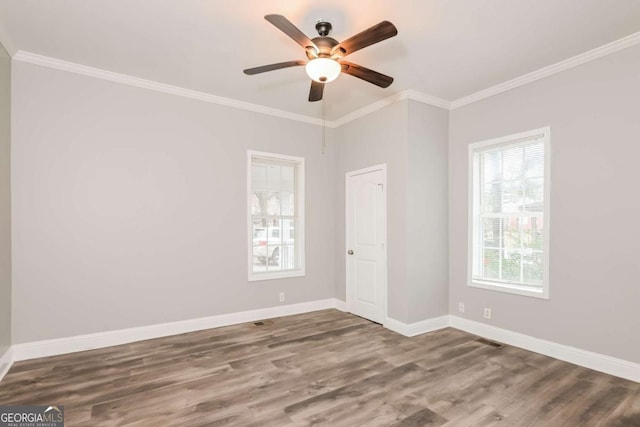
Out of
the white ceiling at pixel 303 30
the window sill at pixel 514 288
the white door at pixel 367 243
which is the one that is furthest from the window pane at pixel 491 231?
the white ceiling at pixel 303 30

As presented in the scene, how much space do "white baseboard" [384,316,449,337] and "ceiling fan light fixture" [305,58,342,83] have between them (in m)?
2.95

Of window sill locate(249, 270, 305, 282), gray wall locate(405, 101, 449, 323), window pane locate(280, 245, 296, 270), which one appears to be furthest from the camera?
window pane locate(280, 245, 296, 270)

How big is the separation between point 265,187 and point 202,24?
2367mm

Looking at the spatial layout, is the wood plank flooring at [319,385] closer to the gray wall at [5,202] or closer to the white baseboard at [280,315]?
the white baseboard at [280,315]

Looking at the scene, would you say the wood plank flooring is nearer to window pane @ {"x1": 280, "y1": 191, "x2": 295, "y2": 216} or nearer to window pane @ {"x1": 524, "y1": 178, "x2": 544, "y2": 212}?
window pane @ {"x1": 524, "y1": 178, "x2": 544, "y2": 212}

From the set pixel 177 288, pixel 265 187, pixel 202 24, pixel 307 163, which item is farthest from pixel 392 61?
pixel 177 288

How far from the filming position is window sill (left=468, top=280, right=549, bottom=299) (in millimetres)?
3366

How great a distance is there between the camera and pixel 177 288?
3.92 metres

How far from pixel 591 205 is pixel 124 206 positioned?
15.7ft

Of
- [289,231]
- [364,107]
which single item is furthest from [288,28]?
[289,231]

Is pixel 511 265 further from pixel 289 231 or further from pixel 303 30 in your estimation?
pixel 303 30

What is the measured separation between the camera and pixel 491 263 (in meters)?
3.97

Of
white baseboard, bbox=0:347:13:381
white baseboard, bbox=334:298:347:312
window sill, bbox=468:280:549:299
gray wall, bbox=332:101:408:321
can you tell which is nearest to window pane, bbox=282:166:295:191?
Answer: gray wall, bbox=332:101:408:321

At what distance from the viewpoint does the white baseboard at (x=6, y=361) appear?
9.12 feet
